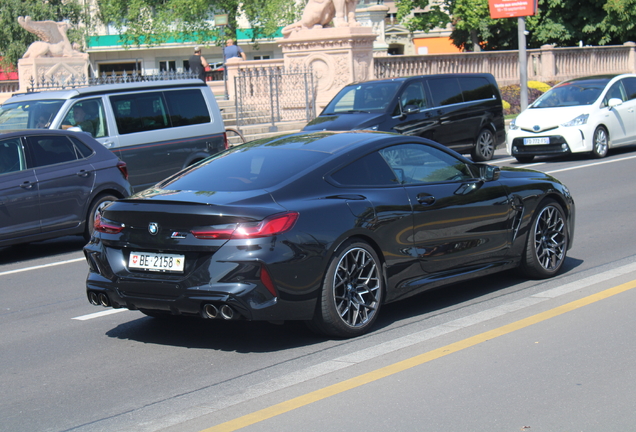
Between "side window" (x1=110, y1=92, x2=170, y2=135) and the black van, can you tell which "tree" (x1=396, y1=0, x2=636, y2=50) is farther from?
"side window" (x1=110, y1=92, x2=170, y2=135)

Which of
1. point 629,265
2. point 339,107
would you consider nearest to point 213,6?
point 339,107

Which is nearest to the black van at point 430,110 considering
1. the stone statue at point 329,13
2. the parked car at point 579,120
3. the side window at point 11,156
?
the parked car at point 579,120

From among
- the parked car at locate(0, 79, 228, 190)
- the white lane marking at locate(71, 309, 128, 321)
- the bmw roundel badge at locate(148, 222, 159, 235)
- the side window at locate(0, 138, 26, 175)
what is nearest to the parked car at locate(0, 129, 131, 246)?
the side window at locate(0, 138, 26, 175)

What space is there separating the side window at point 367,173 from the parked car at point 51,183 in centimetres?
488

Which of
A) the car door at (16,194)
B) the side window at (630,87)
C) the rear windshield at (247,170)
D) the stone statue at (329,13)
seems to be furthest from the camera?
the stone statue at (329,13)

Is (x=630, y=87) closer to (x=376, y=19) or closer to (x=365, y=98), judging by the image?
(x=365, y=98)

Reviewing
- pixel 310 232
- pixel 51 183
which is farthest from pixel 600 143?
pixel 310 232

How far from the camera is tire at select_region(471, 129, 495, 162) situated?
18406mm

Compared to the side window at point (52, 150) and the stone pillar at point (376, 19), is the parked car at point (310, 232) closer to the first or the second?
the side window at point (52, 150)

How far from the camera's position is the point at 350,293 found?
581cm

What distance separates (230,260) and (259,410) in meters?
1.16

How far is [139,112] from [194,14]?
1688 inches

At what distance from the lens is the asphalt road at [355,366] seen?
432 centimetres

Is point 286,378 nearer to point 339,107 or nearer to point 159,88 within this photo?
point 159,88
